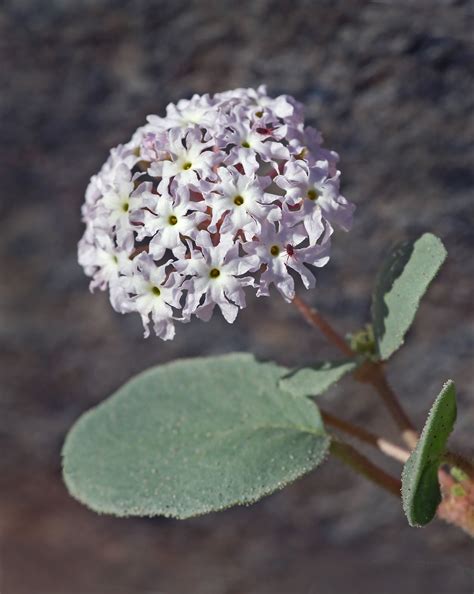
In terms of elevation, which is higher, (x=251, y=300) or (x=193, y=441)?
(x=193, y=441)

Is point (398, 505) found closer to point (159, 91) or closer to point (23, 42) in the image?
point (159, 91)

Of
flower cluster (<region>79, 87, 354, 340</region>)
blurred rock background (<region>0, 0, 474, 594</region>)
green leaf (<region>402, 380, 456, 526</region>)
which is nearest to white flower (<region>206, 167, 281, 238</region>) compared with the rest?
flower cluster (<region>79, 87, 354, 340</region>)

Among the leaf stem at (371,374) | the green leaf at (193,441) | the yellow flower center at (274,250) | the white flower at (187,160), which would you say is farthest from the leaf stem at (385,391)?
the white flower at (187,160)

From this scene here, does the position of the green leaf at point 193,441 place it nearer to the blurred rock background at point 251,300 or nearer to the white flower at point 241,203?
the white flower at point 241,203

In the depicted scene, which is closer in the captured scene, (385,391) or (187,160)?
(187,160)

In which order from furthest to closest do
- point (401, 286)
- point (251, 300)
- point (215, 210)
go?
point (251, 300), point (401, 286), point (215, 210)

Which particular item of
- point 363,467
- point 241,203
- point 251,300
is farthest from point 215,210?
point 251,300

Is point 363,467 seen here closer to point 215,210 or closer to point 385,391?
point 385,391

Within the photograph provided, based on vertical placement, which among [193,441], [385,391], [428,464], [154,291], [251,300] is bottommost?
[251,300]
